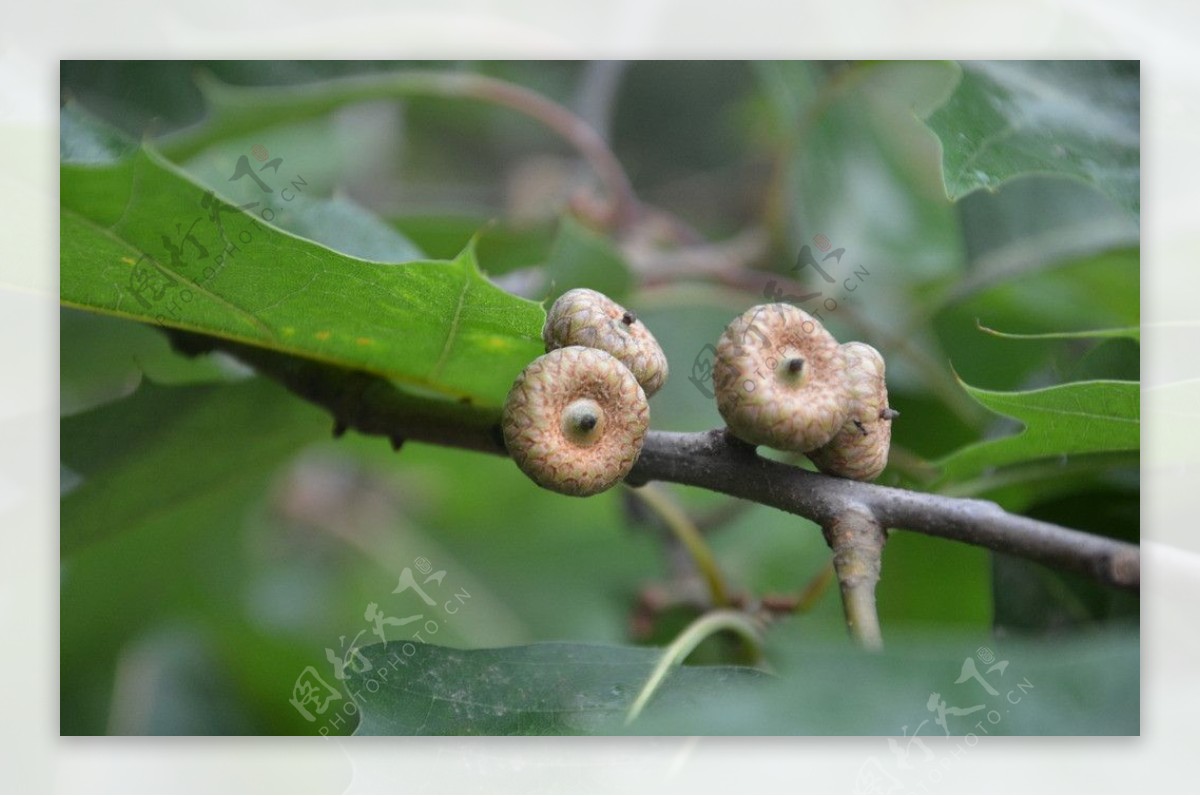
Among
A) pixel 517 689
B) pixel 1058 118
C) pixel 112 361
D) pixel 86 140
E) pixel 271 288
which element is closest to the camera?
pixel 271 288

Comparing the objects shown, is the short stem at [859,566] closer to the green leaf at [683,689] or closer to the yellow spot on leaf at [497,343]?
the green leaf at [683,689]

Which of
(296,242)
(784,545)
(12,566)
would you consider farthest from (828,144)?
(12,566)

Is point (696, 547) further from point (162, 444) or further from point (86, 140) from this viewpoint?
point (86, 140)

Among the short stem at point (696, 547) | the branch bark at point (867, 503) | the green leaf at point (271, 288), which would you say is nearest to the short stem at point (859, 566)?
the branch bark at point (867, 503)

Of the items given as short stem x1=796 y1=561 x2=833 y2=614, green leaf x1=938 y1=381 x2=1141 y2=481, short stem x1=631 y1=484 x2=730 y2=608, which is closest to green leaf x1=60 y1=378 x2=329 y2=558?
short stem x1=631 y1=484 x2=730 y2=608

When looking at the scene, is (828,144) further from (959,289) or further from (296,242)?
(296,242)

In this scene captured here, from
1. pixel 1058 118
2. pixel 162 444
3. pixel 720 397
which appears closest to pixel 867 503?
pixel 720 397
